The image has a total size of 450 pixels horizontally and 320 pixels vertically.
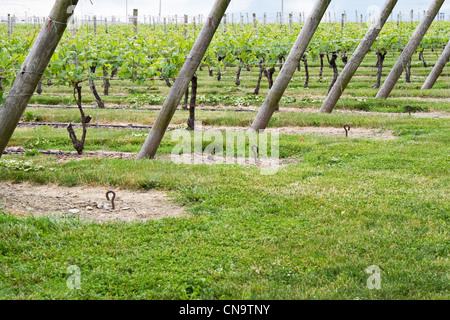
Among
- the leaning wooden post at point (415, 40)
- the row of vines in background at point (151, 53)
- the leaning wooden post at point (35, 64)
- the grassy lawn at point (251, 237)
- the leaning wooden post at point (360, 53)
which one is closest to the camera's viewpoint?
the grassy lawn at point (251, 237)

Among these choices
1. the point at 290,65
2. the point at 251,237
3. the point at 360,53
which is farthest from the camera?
the point at 360,53

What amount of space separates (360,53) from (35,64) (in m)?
8.80

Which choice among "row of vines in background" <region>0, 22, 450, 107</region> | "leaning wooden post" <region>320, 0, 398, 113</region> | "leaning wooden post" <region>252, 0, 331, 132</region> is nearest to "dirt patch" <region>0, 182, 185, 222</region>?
"row of vines in background" <region>0, 22, 450, 107</region>

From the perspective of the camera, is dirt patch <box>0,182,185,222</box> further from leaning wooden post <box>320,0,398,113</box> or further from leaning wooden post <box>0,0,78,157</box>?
leaning wooden post <box>320,0,398,113</box>

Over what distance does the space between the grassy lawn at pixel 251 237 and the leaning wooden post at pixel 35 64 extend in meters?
1.27

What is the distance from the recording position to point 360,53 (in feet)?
42.0

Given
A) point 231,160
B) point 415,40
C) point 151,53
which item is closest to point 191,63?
point 231,160

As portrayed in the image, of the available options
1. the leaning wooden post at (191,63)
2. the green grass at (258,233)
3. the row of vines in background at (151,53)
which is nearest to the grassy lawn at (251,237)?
the green grass at (258,233)

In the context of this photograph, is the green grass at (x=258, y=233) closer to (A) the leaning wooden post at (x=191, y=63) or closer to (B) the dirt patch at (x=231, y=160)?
(B) the dirt patch at (x=231, y=160)

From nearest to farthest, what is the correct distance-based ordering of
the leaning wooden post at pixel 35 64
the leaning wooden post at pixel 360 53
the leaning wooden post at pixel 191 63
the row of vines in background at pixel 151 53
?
the leaning wooden post at pixel 35 64 → the leaning wooden post at pixel 191 63 → the row of vines in background at pixel 151 53 → the leaning wooden post at pixel 360 53

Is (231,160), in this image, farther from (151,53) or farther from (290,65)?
(151,53)

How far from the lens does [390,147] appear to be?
30.2ft

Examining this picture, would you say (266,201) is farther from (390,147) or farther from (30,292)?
(390,147)

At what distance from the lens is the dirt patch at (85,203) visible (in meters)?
5.98
